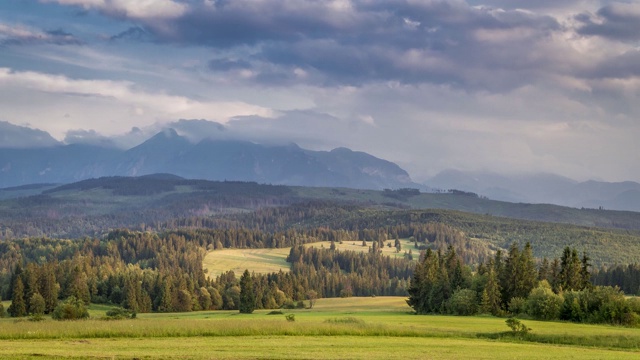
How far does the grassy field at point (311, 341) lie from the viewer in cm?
6675

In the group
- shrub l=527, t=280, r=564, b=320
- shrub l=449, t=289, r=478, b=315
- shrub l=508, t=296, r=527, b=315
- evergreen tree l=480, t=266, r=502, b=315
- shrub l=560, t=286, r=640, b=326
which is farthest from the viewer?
evergreen tree l=480, t=266, r=502, b=315

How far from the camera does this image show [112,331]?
288 ft

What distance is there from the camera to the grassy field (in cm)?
6675

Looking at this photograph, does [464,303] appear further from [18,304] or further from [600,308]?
[18,304]

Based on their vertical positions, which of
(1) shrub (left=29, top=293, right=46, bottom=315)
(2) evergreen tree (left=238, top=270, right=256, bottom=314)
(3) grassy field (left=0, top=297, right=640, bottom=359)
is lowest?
(1) shrub (left=29, top=293, right=46, bottom=315)

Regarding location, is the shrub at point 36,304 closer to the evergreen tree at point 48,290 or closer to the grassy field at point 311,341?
the evergreen tree at point 48,290

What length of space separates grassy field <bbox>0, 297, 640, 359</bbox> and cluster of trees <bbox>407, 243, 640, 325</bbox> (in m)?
16.9

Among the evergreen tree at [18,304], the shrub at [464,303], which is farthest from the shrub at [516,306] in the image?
the evergreen tree at [18,304]

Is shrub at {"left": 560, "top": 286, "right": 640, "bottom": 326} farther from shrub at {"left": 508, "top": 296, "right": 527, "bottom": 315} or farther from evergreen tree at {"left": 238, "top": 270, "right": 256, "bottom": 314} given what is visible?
evergreen tree at {"left": 238, "top": 270, "right": 256, "bottom": 314}

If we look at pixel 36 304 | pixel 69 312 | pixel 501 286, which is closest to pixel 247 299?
pixel 69 312

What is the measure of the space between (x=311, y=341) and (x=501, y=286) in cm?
8517

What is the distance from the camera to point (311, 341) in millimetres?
81375

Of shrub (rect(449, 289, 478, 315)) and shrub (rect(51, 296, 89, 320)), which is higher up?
shrub (rect(449, 289, 478, 315))

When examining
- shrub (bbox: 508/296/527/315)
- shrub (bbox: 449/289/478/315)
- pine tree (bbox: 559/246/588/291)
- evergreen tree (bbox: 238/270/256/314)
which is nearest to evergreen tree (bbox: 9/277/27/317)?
evergreen tree (bbox: 238/270/256/314)
